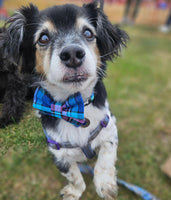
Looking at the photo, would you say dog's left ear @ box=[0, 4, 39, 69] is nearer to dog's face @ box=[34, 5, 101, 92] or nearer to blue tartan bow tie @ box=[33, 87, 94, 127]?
dog's face @ box=[34, 5, 101, 92]

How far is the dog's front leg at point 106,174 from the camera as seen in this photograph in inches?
77.7

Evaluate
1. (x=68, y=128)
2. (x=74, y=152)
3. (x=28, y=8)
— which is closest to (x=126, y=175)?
(x=74, y=152)

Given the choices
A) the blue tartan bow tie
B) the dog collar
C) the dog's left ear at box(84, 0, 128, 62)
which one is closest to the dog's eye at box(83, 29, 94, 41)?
the dog's left ear at box(84, 0, 128, 62)

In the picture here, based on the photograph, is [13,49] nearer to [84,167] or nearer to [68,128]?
[68,128]

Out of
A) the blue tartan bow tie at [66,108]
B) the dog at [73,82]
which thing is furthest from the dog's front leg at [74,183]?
the blue tartan bow tie at [66,108]

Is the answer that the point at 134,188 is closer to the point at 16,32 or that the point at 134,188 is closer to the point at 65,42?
the point at 65,42

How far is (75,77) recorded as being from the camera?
1.75 metres

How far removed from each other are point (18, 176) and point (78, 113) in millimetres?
1698

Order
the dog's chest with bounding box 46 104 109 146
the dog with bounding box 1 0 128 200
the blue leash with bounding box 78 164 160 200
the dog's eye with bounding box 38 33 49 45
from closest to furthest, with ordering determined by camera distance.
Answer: the dog with bounding box 1 0 128 200 < the dog's eye with bounding box 38 33 49 45 < the dog's chest with bounding box 46 104 109 146 < the blue leash with bounding box 78 164 160 200

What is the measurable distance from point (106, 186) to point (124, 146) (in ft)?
4.91

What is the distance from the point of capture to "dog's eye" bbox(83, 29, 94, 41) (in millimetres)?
1977

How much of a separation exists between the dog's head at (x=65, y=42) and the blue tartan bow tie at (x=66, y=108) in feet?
0.37

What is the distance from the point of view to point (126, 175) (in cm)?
297

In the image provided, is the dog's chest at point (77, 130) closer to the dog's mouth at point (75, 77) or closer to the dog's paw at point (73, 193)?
the dog's mouth at point (75, 77)
